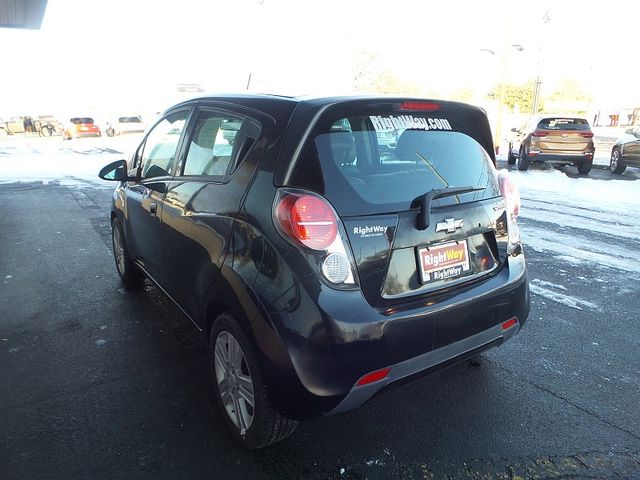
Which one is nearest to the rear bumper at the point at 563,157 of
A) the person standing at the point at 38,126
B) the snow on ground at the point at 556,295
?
the snow on ground at the point at 556,295

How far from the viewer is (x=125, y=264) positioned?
4.42 metres

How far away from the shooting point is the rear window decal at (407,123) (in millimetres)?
2364

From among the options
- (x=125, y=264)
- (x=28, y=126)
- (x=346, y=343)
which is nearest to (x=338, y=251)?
(x=346, y=343)

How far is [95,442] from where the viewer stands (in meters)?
2.45

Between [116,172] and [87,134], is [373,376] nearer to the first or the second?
[116,172]

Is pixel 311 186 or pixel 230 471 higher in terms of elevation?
pixel 311 186

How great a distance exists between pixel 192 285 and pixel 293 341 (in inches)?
39.4

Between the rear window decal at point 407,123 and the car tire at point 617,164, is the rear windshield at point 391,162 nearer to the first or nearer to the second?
the rear window decal at point 407,123

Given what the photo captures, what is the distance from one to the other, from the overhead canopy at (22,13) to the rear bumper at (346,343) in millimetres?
15232

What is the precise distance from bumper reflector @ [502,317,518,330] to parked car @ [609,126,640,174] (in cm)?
1240

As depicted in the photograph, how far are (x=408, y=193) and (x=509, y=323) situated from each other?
932mm

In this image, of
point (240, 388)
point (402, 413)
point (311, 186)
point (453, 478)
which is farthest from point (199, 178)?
point (453, 478)

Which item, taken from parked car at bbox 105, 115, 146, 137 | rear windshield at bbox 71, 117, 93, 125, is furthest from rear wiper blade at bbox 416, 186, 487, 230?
parked car at bbox 105, 115, 146, 137

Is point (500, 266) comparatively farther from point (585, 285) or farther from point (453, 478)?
point (585, 285)
